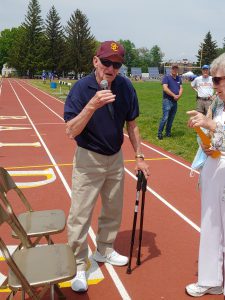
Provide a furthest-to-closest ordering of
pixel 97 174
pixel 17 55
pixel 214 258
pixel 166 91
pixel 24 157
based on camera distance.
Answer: pixel 17 55
pixel 166 91
pixel 24 157
pixel 97 174
pixel 214 258

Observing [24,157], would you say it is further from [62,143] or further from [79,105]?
[79,105]

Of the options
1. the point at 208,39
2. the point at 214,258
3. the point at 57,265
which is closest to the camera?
the point at 57,265

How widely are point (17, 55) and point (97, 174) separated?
273ft

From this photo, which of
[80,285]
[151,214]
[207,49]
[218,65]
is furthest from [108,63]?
[207,49]

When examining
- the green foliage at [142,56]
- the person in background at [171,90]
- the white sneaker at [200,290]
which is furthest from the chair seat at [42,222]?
the green foliage at [142,56]

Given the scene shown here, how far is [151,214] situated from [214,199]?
93.0 inches

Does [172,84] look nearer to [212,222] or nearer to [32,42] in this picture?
[212,222]

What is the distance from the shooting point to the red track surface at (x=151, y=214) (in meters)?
3.74

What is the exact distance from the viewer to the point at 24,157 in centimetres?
904

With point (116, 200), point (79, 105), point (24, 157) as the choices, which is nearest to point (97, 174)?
point (116, 200)

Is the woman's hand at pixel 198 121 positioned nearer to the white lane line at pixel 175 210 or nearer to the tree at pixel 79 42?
the white lane line at pixel 175 210

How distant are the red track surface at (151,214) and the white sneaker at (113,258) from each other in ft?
0.24

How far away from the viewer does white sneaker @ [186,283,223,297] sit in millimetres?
3561

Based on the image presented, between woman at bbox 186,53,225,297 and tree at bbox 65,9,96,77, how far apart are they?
7554 centimetres
